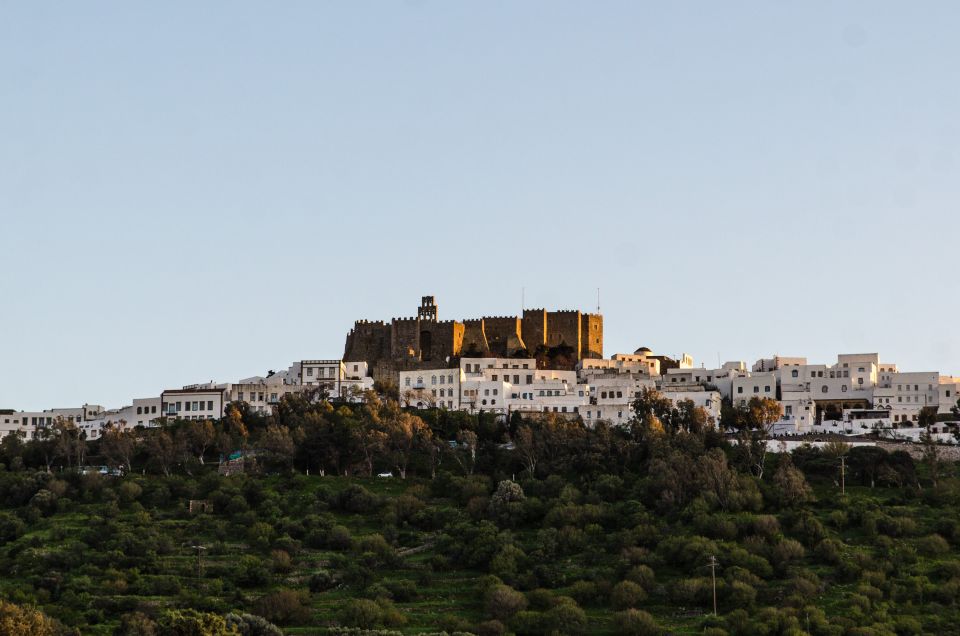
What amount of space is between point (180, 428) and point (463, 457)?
17099mm

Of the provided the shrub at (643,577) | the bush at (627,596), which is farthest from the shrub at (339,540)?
the bush at (627,596)

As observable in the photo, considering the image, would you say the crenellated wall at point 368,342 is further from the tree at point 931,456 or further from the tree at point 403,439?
the tree at point 931,456

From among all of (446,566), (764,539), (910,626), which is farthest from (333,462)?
(910,626)

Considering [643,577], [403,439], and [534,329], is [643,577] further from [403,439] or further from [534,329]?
[534,329]

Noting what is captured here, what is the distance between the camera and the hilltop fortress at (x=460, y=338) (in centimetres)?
11838

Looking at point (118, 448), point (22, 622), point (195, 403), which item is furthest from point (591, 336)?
point (22, 622)

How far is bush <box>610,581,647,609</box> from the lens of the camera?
7362 centimetres

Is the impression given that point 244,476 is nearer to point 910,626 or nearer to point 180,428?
point 180,428

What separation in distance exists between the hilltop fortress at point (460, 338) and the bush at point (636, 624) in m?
46.8

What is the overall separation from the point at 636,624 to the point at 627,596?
355 cm

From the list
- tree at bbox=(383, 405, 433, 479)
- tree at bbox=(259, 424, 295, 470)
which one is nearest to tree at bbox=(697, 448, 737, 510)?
tree at bbox=(383, 405, 433, 479)

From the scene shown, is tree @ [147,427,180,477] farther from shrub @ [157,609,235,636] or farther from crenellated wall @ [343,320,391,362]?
shrub @ [157,609,235,636]

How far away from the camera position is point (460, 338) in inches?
4742

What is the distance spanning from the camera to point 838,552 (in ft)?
255
